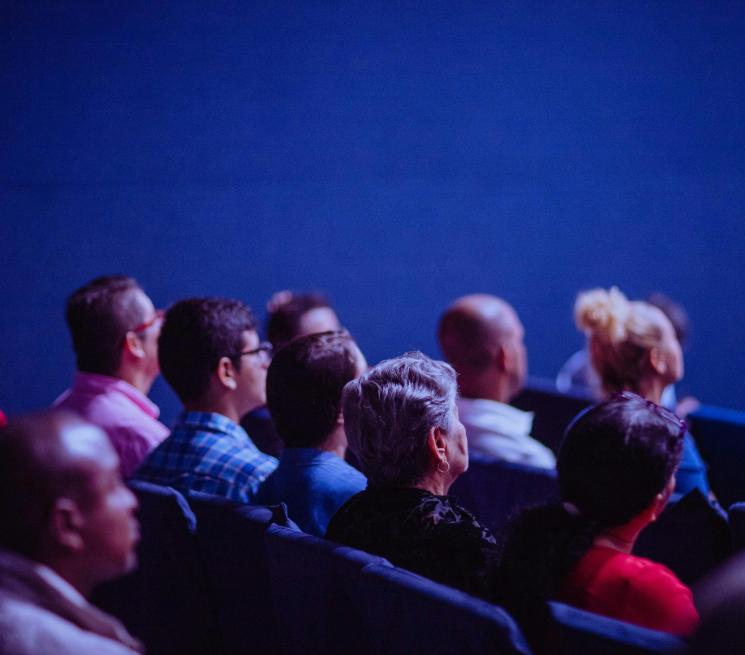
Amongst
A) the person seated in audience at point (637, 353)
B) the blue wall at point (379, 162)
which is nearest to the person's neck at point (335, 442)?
the person seated in audience at point (637, 353)

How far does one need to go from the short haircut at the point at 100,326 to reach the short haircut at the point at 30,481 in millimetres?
2135

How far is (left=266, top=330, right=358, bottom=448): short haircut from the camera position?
256cm

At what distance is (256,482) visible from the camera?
8.94 ft

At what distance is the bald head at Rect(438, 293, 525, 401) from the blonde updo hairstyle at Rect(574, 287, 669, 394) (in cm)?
31

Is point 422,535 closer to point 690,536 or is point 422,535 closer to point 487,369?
point 690,536

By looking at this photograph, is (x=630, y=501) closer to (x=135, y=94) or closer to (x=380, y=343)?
(x=135, y=94)

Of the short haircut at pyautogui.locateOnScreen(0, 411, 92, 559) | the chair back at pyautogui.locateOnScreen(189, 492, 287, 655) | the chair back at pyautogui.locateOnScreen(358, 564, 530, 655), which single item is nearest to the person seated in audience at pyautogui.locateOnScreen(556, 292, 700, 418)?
the chair back at pyautogui.locateOnScreen(189, 492, 287, 655)

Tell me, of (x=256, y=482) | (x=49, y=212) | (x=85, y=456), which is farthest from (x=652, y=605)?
(x=49, y=212)

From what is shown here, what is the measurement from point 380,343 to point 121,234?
A: 1.97 metres

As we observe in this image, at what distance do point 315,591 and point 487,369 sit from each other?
1902mm

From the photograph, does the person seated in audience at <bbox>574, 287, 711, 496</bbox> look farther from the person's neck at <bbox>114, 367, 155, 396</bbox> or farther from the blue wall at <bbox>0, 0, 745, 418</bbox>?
the blue wall at <bbox>0, 0, 745, 418</bbox>

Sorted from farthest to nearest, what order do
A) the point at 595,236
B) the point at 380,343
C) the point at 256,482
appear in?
the point at 595,236
the point at 380,343
the point at 256,482

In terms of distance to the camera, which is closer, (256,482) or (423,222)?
(256,482)

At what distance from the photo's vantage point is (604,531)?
1883 mm
